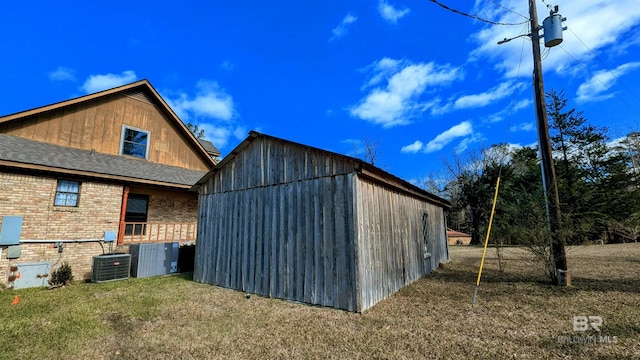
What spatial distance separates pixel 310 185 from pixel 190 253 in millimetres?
7639

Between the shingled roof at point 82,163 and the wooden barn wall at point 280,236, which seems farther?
the shingled roof at point 82,163

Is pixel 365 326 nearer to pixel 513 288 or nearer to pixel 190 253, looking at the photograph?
pixel 513 288

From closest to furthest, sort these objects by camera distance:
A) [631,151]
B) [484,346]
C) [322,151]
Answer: [484,346], [322,151], [631,151]

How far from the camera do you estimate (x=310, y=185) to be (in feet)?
21.3

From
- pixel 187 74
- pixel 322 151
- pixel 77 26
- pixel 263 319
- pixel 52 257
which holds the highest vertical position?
pixel 187 74

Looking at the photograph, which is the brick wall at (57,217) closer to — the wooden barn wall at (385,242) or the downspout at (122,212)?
the downspout at (122,212)

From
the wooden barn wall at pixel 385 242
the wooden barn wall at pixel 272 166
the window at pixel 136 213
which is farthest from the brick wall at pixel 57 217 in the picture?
the wooden barn wall at pixel 385 242

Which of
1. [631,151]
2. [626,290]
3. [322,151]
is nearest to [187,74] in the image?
[322,151]

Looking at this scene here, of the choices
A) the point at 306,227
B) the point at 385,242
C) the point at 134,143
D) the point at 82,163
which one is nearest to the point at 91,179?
the point at 82,163

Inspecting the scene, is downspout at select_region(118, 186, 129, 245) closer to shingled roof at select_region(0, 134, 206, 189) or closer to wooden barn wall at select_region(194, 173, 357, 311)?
shingled roof at select_region(0, 134, 206, 189)

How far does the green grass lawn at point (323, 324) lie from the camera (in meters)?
3.78

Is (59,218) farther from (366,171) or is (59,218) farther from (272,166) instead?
(366,171)

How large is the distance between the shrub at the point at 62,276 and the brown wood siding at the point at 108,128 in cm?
501

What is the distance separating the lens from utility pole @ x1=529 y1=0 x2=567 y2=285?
23.3ft
